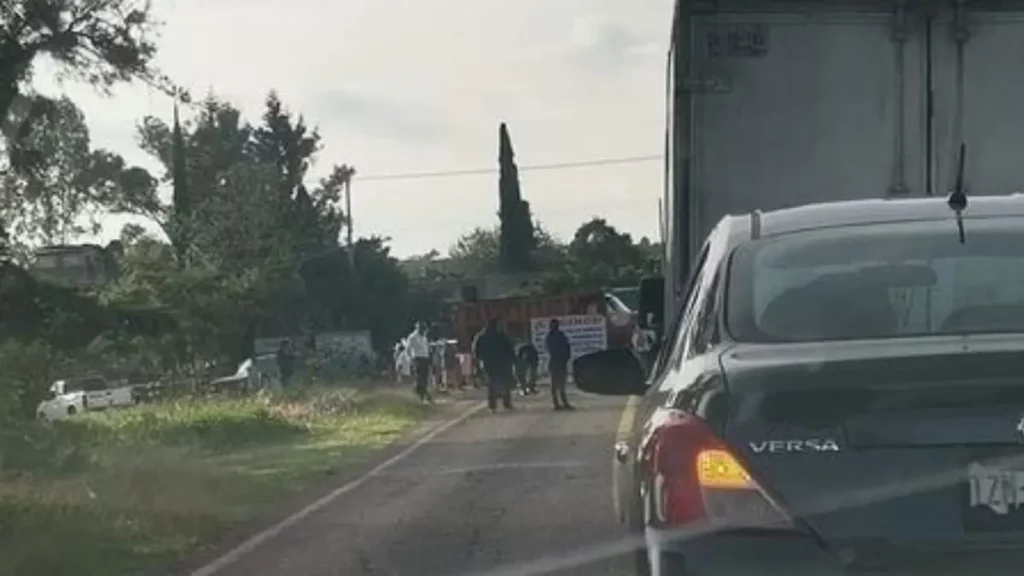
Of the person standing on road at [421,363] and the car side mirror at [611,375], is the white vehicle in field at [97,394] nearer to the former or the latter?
the person standing on road at [421,363]

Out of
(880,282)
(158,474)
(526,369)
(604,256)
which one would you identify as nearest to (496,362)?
(526,369)

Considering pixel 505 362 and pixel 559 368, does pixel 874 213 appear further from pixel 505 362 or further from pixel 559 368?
pixel 505 362

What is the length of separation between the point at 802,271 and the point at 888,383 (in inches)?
42.3

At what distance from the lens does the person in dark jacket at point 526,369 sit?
34.7 m

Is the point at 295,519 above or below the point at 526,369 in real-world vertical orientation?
below

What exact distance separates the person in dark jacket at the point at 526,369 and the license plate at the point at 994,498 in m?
29.9

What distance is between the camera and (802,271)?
537 centimetres

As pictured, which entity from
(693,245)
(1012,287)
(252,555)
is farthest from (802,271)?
(252,555)

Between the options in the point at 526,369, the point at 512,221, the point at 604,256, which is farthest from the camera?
the point at 512,221

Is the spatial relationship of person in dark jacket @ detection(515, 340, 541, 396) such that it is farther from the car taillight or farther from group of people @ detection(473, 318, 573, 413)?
the car taillight

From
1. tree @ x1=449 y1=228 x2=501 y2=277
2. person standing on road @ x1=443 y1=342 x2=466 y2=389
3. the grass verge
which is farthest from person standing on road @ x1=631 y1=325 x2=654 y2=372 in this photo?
tree @ x1=449 y1=228 x2=501 y2=277

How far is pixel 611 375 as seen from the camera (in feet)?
23.0

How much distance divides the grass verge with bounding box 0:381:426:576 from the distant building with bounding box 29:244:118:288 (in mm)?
1877

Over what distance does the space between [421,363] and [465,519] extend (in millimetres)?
19715
